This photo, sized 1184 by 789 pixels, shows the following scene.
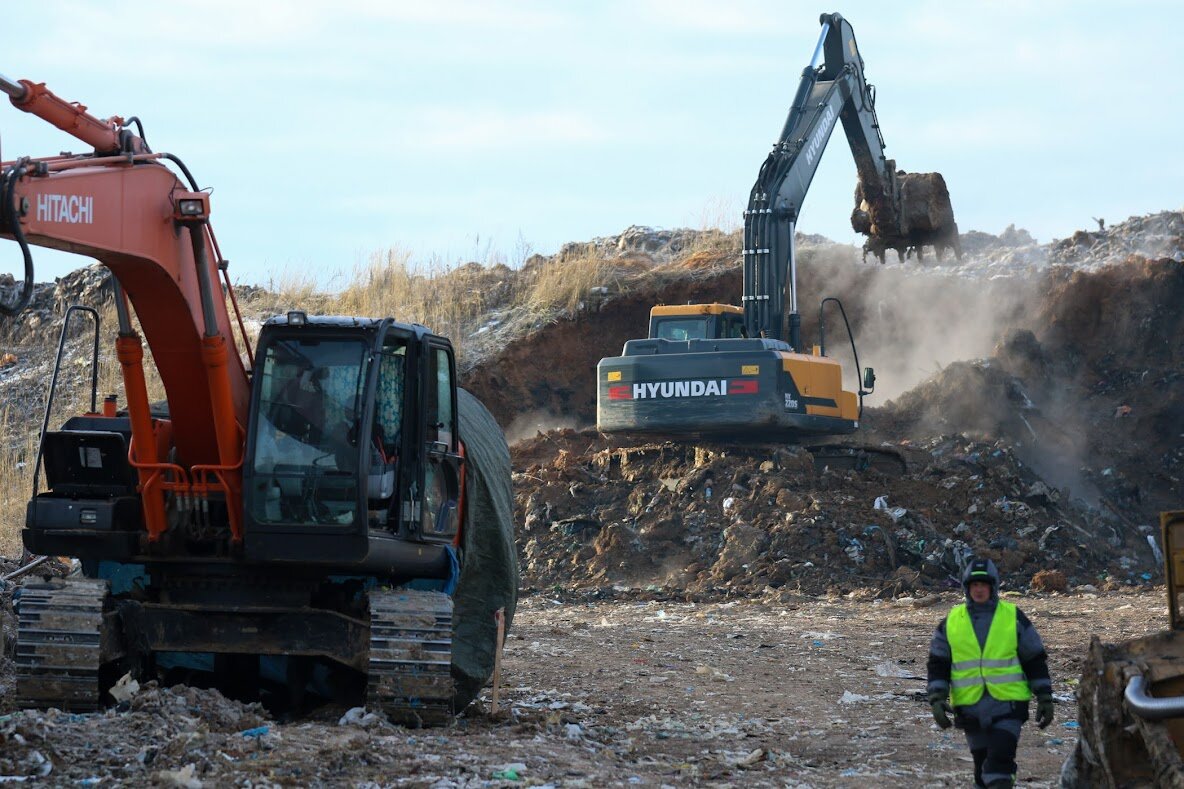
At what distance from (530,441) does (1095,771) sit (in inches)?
741

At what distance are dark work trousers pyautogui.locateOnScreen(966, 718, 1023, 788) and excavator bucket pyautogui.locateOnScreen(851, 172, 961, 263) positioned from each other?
1354 cm

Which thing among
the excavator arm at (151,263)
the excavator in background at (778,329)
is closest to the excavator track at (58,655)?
the excavator arm at (151,263)

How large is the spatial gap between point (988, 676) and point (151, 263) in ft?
14.3

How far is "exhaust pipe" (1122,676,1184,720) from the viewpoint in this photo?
509 centimetres

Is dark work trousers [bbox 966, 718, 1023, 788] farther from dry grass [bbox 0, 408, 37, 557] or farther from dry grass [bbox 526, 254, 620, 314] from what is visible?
dry grass [bbox 526, 254, 620, 314]

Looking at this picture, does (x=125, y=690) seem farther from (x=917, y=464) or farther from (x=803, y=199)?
(x=917, y=464)

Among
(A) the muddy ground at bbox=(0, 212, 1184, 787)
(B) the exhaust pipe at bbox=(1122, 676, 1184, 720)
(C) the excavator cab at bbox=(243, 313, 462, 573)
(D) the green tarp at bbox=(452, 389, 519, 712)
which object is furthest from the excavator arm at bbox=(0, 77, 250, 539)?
(B) the exhaust pipe at bbox=(1122, 676, 1184, 720)

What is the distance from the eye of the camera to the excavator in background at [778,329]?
18.2 metres

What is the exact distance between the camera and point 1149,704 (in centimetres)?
517

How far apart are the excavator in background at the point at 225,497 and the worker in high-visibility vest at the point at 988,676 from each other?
9.32 ft

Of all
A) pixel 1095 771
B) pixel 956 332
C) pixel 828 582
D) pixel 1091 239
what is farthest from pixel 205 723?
pixel 1091 239

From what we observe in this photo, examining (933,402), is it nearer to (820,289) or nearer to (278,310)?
(820,289)

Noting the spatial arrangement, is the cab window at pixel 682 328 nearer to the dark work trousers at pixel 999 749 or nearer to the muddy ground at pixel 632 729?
the muddy ground at pixel 632 729

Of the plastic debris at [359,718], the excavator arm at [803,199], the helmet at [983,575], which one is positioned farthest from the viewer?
the excavator arm at [803,199]
